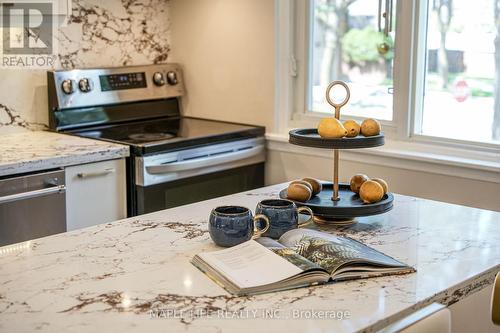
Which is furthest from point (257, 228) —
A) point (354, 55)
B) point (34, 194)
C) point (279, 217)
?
point (354, 55)

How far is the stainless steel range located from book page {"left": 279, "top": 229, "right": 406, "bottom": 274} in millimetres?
1415

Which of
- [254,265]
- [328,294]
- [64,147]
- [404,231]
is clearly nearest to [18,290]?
[254,265]

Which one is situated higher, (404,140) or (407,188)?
(404,140)

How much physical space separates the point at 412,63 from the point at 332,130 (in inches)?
49.5

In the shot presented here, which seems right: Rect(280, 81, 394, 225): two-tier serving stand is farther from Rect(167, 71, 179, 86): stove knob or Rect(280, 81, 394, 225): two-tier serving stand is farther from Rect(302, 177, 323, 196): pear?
Rect(167, 71, 179, 86): stove knob

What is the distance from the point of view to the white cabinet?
9.65 ft

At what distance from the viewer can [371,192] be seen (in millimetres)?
1995

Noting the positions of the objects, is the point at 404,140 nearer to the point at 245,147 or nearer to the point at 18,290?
the point at 245,147

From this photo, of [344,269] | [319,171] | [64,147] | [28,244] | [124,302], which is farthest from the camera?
[319,171]

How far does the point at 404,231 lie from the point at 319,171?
1463 millimetres

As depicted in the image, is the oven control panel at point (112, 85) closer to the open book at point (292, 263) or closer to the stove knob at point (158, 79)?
the stove knob at point (158, 79)

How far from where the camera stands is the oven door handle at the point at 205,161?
306 cm

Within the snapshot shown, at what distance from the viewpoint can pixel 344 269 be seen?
1.57m

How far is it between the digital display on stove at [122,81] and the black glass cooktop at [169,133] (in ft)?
0.66
